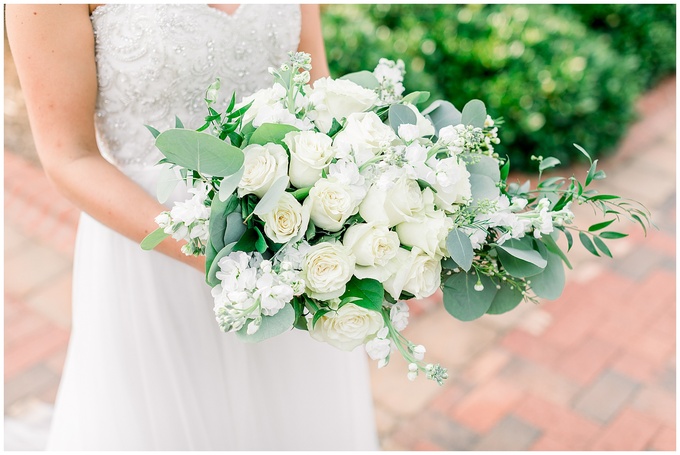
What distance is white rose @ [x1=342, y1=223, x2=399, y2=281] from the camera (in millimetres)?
1433

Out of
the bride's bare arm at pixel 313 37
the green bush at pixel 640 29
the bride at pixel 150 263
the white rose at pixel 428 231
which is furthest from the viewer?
the green bush at pixel 640 29

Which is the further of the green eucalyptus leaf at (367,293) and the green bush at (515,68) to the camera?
the green bush at (515,68)

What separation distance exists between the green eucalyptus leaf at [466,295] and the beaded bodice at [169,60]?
0.83 m

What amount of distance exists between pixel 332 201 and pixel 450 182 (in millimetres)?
236

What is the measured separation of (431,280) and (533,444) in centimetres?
190

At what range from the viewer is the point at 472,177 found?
63.3 inches

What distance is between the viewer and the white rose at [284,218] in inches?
55.9

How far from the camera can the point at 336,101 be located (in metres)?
1.60

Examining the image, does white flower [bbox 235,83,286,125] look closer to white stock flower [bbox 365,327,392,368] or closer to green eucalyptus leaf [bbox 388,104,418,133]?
green eucalyptus leaf [bbox 388,104,418,133]

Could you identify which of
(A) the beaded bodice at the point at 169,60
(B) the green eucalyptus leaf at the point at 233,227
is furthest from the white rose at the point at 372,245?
(A) the beaded bodice at the point at 169,60

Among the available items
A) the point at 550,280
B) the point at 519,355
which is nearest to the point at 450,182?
the point at 550,280

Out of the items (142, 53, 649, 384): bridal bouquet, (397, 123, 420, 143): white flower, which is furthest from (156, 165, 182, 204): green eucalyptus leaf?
(397, 123, 420, 143): white flower

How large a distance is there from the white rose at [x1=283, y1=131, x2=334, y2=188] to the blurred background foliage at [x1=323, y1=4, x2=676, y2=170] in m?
2.98

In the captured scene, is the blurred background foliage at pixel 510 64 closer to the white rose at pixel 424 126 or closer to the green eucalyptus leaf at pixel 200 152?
the white rose at pixel 424 126
